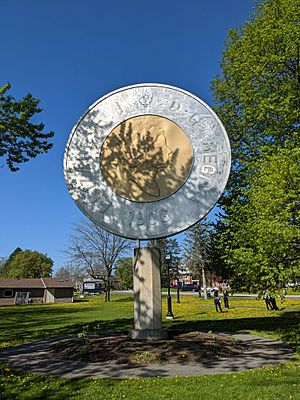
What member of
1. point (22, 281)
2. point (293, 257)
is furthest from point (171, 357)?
point (22, 281)

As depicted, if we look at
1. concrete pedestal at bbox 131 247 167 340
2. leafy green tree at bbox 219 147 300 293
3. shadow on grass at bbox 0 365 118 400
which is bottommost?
shadow on grass at bbox 0 365 118 400

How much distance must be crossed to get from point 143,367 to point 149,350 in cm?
133

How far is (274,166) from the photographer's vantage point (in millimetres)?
12688

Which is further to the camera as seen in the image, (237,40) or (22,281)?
(22,281)

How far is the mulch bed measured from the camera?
9.28 meters

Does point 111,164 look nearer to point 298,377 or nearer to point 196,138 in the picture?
point 196,138

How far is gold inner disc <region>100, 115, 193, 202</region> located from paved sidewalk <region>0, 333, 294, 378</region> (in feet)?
18.4

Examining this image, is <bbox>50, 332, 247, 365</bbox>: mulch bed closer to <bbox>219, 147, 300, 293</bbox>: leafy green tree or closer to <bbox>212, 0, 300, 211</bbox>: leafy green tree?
<bbox>219, 147, 300, 293</bbox>: leafy green tree

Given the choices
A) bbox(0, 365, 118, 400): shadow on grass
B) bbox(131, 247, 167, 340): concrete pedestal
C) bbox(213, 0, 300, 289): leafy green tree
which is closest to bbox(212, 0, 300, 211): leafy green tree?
bbox(213, 0, 300, 289): leafy green tree

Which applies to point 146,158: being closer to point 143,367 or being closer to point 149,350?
point 149,350

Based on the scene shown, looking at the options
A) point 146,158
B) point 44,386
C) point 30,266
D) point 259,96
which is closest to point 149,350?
point 44,386

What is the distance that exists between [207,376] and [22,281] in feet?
179

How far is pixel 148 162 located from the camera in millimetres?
12641

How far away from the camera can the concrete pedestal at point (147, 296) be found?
38.6 ft
